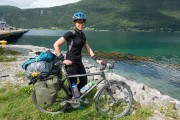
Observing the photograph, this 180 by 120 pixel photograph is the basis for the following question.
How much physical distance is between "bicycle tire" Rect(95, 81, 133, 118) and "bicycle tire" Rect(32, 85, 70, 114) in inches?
48.0

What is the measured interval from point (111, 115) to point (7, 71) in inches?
415

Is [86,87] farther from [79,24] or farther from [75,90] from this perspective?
[79,24]

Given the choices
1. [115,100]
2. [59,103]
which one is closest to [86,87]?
[115,100]

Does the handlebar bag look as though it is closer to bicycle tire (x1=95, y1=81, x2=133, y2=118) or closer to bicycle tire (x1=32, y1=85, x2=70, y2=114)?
bicycle tire (x1=32, y1=85, x2=70, y2=114)

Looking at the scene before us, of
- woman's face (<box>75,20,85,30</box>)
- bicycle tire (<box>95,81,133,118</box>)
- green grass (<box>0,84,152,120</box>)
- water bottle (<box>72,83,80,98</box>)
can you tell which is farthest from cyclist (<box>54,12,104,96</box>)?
green grass (<box>0,84,152,120</box>)

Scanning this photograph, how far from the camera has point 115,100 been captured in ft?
27.2

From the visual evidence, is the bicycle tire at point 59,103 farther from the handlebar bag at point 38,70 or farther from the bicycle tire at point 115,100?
the bicycle tire at point 115,100

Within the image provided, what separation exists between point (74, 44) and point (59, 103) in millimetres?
2593

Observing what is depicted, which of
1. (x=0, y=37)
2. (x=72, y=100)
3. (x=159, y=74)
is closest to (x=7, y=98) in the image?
(x=72, y=100)

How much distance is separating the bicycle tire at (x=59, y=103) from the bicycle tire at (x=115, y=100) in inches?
48.0

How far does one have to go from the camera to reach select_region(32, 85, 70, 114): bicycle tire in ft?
27.1

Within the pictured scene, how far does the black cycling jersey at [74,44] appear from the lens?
300 inches

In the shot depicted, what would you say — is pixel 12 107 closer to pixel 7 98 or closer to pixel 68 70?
pixel 7 98

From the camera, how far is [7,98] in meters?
10.3
